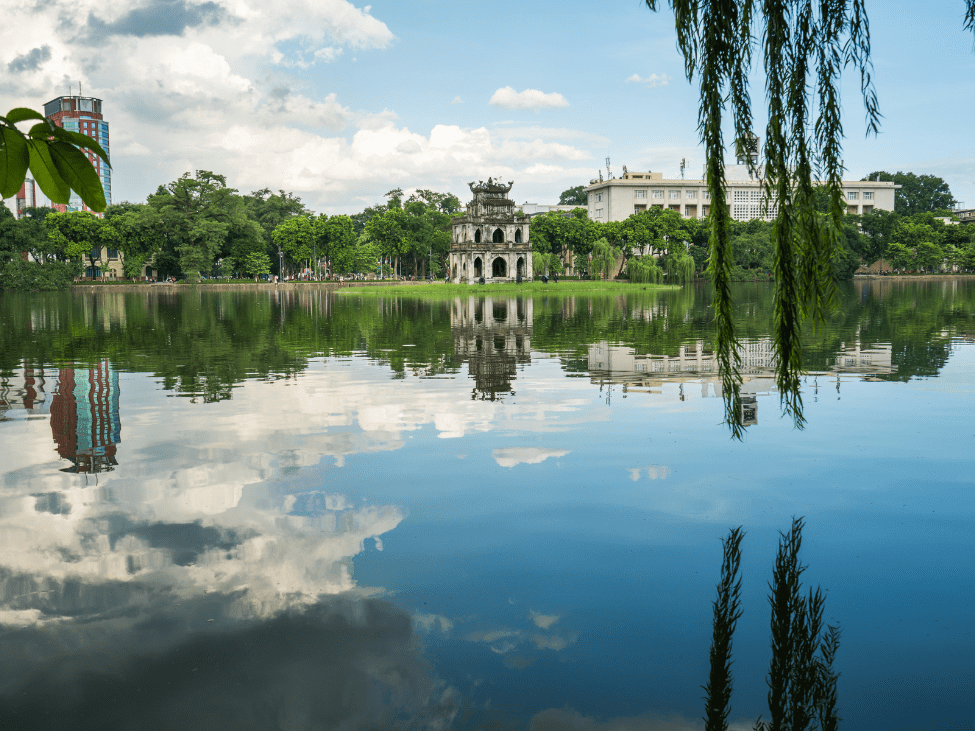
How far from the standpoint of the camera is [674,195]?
135 meters

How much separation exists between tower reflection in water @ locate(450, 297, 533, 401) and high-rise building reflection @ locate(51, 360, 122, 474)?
20.0 feet

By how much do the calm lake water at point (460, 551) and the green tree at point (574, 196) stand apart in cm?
15291

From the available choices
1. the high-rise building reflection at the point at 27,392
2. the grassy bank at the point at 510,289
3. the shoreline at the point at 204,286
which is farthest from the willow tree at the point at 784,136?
the shoreline at the point at 204,286

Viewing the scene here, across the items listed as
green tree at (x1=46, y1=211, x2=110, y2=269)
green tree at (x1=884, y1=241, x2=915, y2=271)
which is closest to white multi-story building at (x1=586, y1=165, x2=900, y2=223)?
green tree at (x1=884, y1=241, x2=915, y2=271)

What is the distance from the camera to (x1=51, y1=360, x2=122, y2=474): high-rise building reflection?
9695 millimetres

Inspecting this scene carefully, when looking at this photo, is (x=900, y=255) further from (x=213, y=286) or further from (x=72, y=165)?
(x=72, y=165)

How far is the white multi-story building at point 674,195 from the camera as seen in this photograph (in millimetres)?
129125

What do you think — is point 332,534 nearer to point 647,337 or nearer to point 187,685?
point 187,685

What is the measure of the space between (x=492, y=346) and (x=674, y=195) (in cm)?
11929

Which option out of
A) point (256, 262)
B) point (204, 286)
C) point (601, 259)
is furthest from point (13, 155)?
point (256, 262)

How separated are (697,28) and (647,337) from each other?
71.0 ft

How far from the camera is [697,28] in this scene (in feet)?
14.3

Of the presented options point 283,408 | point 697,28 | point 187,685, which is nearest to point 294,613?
point 187,685

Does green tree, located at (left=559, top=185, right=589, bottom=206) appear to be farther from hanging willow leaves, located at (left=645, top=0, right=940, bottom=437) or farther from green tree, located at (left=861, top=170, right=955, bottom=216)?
hanging willow leaves, located at (left=645, top=0, right=940, bottom=437)
